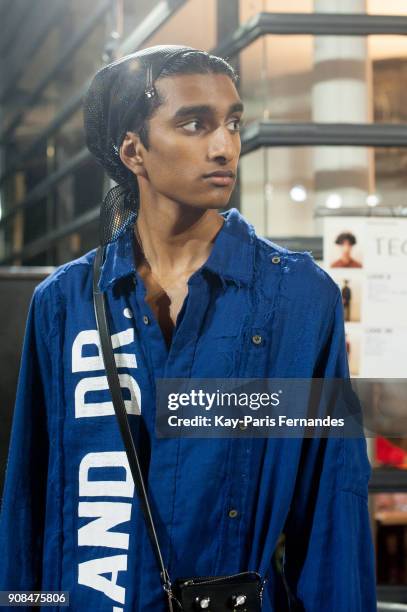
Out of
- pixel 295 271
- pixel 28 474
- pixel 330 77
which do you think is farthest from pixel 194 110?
pixel 330 77

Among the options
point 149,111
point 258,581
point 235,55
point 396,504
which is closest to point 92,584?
point 258,581

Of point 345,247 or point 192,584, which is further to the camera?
point 345,247

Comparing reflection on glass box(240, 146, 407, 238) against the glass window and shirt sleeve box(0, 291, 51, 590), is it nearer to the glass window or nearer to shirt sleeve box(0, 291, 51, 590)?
the glass window

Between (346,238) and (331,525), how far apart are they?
759 millimetres

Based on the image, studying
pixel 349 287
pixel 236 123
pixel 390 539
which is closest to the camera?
pixel 236 123

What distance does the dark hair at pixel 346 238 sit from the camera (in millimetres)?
1917

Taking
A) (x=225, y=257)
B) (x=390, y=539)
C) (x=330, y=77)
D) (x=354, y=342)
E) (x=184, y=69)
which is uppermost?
(x=330, y=77)

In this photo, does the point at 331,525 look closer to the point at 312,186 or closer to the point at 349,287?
the point at 349,287

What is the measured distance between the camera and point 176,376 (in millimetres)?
1445

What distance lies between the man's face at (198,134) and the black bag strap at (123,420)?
0.87 ft

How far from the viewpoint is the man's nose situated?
4.66ft

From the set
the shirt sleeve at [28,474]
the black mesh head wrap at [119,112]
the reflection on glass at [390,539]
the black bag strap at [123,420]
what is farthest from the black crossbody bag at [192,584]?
the reflection on glass at [390,539]

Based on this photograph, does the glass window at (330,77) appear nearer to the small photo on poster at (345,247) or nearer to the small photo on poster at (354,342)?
the small photo on poster at (345,247)

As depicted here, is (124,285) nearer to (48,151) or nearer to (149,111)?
(149,111)
